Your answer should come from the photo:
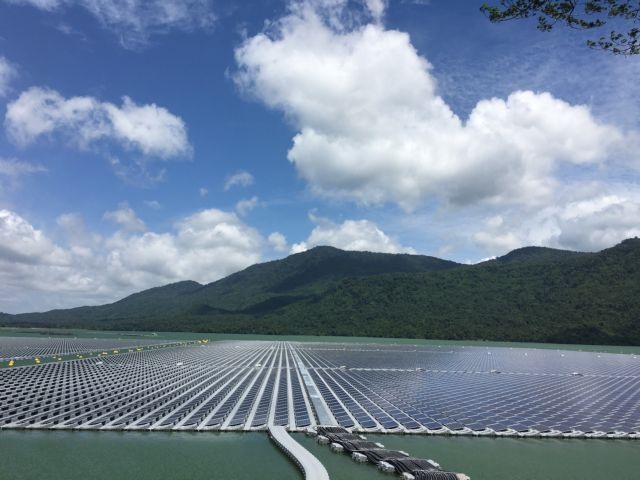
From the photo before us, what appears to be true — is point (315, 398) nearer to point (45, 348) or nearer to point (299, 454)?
point (299, 454)

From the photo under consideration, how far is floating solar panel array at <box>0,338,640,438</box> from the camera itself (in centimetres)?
4259

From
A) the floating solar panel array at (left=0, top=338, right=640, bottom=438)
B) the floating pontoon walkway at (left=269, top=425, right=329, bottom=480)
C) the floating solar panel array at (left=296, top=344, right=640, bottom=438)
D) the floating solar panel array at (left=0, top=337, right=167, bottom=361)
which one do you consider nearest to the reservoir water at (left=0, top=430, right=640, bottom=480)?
the floating pontoon walkway at (left=269, top=425, right=329, bottom=480)

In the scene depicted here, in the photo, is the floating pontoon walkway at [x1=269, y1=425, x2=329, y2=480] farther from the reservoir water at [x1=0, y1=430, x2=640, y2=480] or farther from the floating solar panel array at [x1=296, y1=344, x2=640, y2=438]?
the floating solar panel array at [x1=296, y1=344, x2=640, y2=438]

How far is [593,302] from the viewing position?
190 metres

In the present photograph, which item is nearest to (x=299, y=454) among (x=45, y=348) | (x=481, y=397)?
(x=481, y=397)

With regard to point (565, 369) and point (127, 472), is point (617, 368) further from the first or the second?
point (127, 472)

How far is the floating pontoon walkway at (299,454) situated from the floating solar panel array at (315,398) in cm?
312

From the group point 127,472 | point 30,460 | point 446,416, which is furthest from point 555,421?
point 30,460

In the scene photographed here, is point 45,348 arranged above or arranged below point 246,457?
above

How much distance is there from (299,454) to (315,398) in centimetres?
2244

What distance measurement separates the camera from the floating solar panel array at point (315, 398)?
42.6 meters

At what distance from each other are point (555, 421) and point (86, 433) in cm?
4200

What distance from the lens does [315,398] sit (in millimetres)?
54219

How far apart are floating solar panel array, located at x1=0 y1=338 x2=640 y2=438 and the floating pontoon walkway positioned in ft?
10.2
